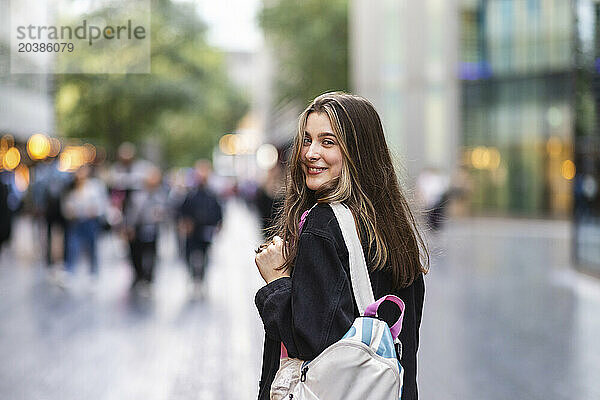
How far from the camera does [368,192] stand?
2506 millimetres

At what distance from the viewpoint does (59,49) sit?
18.2 feet

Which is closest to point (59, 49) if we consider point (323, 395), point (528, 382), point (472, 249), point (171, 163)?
point (323, 395)

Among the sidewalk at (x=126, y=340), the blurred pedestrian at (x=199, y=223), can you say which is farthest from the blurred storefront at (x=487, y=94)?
the sidewalk at (x=126, y=340)

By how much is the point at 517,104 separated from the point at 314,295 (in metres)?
32.5

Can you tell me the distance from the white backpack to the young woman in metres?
0.03

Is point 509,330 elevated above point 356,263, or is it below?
below

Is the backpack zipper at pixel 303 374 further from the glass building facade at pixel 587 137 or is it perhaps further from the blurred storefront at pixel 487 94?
the blurred storefront at pixel 487 94

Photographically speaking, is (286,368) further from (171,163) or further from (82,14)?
(171,163)

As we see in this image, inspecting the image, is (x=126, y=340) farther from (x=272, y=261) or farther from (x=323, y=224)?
(x=323, y=224)

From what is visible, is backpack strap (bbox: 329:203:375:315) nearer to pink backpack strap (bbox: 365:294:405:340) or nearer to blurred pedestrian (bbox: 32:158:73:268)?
pink backpack strap (bbox: 365:294:405:340)

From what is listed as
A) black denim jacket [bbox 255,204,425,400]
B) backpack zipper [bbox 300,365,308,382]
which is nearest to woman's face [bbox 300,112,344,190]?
black denim jacket [bbox 255,204,425,400]

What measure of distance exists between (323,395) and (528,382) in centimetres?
527

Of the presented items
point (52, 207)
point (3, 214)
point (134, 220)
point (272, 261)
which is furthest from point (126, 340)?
point (272, 261)

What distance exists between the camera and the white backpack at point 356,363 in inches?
89.1
